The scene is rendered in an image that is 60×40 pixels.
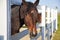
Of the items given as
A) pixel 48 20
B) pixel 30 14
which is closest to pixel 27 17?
pixel 30 14

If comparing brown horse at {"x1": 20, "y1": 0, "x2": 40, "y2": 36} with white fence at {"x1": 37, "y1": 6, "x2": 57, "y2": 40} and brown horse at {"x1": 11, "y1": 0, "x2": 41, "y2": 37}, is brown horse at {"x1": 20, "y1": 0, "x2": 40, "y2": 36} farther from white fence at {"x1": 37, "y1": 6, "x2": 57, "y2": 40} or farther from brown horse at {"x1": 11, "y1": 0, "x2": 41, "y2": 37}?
white fence at {"x1": 37, "y1": 6, "x2": 57, "y2": 40}

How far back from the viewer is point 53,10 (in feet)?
8.26

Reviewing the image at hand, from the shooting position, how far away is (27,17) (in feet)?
6.34

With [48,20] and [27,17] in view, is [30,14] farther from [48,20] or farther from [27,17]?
[48,20]

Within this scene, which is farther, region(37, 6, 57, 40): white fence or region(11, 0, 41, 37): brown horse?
region(37, 6, 57, 40): white fence

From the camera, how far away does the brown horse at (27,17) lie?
1757mm

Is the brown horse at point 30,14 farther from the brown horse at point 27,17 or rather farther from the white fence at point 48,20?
the white fence at point 48,20

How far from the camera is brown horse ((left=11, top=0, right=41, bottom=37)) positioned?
1.76 metres

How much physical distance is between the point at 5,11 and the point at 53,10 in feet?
3.71

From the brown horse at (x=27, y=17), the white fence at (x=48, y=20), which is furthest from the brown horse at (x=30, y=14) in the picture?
the white fence at (x=48, y=20)

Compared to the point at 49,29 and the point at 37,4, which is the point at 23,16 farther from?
the point at 49,29

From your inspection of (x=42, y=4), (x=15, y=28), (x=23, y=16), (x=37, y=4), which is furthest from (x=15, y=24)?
(x=42, y=4)

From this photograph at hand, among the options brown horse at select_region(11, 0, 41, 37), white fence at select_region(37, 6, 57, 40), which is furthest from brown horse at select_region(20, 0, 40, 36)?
white fence at select_region(37, 6, 57, 40)

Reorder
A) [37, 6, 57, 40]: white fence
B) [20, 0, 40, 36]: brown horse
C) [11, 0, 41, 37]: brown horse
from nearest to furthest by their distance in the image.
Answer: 1. [11, 0, 41, 37]: brown horse
2. [20, 0, 40, 36]: brown horse
3. [37, 6, 57, 40]: white fence
